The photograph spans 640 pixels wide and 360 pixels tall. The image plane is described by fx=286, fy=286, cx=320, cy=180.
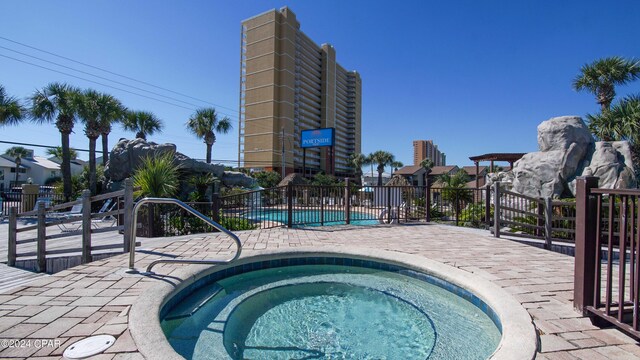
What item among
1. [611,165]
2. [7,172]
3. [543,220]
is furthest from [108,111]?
[7,172]

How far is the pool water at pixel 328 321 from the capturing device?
7.76 ft

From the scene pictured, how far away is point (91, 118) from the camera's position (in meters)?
16.0

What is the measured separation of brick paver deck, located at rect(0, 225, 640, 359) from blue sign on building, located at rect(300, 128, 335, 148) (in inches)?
1342

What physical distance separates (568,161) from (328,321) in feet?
41.3

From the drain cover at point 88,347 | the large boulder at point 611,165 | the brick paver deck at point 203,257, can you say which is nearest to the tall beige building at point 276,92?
the large boulder at point 611,165

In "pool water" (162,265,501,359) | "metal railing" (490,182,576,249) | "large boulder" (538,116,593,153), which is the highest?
"large boulder" (538,116,593,153)

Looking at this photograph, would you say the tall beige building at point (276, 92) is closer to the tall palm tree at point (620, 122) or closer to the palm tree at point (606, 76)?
the palm tree at point (606, 76)

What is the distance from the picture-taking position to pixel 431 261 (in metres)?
4.15

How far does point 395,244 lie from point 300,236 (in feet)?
6.82

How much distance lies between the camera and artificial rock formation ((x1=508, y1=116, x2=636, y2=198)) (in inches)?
397

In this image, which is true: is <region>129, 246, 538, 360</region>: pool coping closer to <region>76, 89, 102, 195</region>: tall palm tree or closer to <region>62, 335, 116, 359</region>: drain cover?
<region>62, 335, 116, 359</region>: drain cover

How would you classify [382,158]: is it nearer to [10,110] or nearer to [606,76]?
[606,76]

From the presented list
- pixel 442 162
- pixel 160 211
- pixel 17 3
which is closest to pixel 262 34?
pixel 17 3

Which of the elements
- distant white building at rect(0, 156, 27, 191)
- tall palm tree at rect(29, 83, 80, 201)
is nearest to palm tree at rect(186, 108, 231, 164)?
tall palm tree at rect(29, 83, 80, 201)
